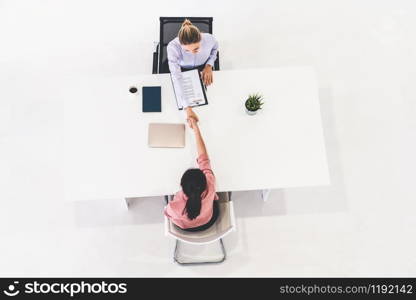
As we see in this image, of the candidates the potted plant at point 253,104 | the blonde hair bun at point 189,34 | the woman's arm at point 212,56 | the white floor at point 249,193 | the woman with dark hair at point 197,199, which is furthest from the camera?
the white floor at point 249,193

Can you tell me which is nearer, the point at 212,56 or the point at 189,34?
the point at 189,34

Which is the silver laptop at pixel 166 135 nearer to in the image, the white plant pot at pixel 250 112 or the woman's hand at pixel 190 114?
the woman's hand at pixel 190 114

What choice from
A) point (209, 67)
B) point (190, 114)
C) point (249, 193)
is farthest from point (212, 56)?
point (249, 193)

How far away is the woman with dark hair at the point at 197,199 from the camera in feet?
6.54

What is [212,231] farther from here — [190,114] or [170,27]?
[170,27]

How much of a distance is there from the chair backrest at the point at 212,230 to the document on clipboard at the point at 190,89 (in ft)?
2.13

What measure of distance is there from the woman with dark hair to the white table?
132mm

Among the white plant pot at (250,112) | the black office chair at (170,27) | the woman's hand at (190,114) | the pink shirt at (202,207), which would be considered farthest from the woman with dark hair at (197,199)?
the black office chair at (170,27)

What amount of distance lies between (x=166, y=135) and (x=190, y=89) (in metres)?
0.35

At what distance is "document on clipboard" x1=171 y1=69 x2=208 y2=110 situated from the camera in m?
2.49

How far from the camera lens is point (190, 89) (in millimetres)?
2523

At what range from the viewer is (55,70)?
11.2 ft

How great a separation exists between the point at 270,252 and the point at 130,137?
1330 millimetres

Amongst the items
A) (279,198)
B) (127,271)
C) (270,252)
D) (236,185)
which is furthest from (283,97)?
(127,271)
